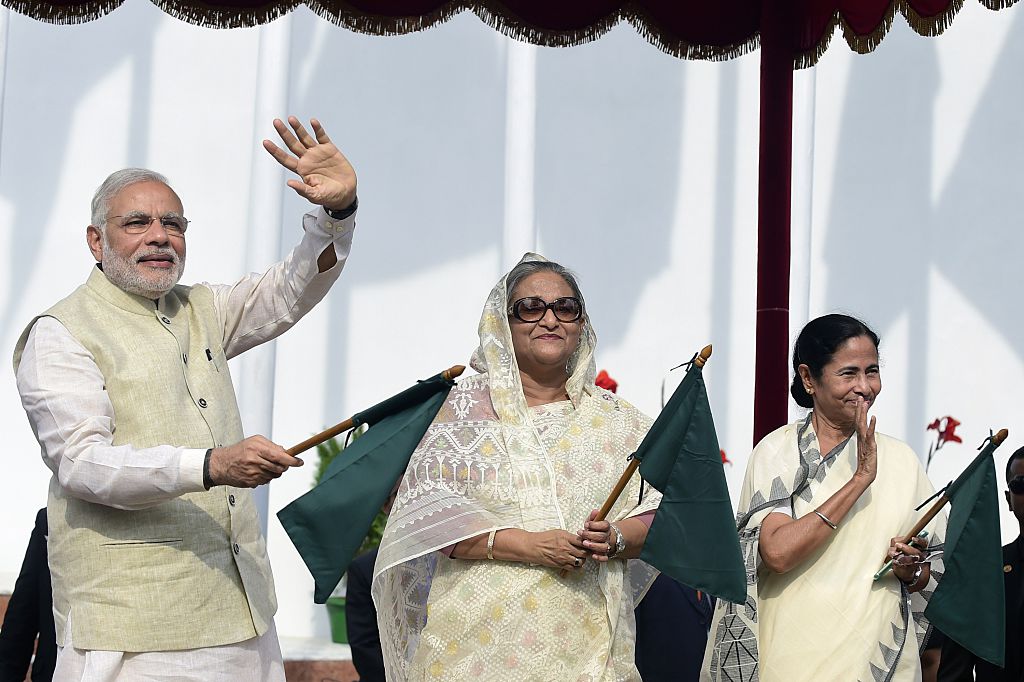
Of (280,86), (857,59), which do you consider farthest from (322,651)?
(857,59)

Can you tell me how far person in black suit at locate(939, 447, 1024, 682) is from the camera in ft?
16.2

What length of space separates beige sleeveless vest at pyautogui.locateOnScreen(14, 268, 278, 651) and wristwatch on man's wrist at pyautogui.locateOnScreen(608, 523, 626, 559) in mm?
927

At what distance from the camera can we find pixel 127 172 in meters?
3.85

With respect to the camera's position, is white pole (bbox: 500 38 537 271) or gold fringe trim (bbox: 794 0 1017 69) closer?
gold fringe trim (bbox: 794 0 1017 69)

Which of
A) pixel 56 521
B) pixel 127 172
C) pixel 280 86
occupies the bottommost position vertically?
pixel 56 521

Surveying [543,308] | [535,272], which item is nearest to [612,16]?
[535,272]

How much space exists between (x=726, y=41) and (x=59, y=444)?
373cm

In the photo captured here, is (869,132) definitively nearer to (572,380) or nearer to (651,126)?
(651,126)

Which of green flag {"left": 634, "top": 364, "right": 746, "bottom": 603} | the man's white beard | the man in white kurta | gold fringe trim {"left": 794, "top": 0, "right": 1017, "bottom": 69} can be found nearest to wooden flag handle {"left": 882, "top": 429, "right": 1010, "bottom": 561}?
green flag {"left": 634, "top": 364, "right": 746, "bottom": 603}

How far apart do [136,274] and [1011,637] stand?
321 cm

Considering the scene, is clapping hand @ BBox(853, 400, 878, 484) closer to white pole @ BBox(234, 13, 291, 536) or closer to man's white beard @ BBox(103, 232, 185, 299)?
man's white beard @ BBox(103, 232, 185, 299)

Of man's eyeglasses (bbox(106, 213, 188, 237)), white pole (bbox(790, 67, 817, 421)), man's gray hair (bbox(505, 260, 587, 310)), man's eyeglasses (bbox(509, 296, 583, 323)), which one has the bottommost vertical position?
man's eyeglasses (bbox(509, 296, 583, 323))

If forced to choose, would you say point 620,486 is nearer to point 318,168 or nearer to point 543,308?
point 543,308

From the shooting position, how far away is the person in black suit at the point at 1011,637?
4.94m
